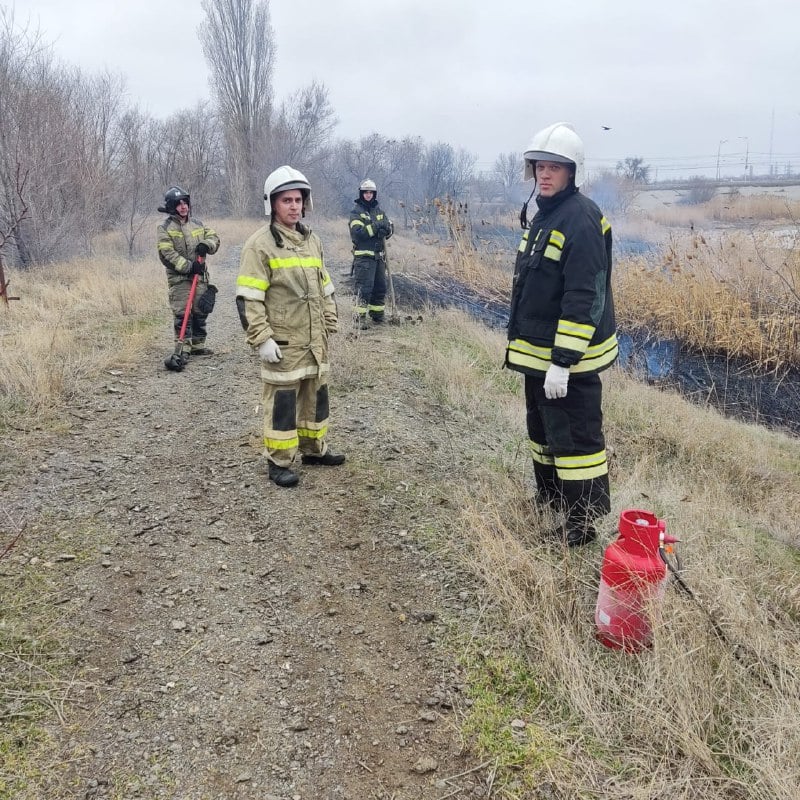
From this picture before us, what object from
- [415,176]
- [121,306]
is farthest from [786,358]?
[415,176]

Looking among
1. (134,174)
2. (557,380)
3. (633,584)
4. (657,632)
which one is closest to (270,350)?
(557,380)

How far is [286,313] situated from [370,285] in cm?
492

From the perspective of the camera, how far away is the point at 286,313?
3.72m

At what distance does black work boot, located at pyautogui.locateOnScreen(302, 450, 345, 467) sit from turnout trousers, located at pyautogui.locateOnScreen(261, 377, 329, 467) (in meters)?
0.05

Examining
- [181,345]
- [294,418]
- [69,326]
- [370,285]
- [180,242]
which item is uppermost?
[180,242]

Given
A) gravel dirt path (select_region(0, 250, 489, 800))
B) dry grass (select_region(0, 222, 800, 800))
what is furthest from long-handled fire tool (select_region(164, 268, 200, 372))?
gravel dirt path (select_region(0, 250, 489, 800))

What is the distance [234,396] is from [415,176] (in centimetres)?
3363

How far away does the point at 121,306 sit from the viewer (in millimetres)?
8898

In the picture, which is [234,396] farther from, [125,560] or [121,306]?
[121,306]

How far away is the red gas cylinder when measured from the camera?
2.30 metres

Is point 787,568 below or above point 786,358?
below

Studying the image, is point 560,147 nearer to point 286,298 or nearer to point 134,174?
point 286,298

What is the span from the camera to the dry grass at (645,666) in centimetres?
189

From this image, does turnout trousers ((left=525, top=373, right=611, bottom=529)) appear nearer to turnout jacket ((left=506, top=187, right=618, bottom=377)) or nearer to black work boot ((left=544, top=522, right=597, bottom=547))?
black work boot ((left=544, top=522, right=597, bottom=547))
